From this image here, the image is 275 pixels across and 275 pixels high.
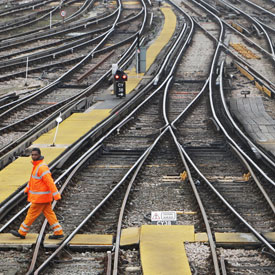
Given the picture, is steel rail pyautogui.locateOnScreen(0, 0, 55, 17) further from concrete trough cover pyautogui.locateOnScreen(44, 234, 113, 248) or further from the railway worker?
concrete trough cover pyautogui.locateOnScreen(44, 234, 113, 248)

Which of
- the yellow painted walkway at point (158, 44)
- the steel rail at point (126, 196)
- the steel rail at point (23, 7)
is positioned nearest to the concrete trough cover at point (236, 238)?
the steel rail at point (126, 196)

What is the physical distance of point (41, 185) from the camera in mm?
11305

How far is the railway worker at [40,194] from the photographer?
11211 millimetres

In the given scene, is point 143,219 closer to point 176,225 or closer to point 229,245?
point 176,225

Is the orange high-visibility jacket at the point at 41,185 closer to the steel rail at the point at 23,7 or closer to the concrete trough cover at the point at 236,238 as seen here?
the concrete trough cover at the point at 236,238

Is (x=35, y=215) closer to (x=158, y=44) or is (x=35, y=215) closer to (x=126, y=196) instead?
(x=126, y=196)

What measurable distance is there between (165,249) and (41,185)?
2.11 meters

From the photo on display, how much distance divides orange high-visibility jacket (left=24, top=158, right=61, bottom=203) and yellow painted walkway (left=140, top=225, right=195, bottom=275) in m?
1.55

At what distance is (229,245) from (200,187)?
343cm

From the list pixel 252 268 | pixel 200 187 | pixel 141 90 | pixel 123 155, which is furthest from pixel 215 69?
pixel 252 268

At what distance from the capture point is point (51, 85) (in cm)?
2712

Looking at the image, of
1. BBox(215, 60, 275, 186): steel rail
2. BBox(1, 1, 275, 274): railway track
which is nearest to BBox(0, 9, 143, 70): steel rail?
BBox(1, 1, 275, 274): railway track

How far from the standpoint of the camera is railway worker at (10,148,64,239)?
11.2 metres

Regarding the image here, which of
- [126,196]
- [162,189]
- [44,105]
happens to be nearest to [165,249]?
[126,196]
